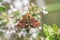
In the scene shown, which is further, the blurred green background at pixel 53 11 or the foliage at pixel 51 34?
the blurred green background at pixel 53 11

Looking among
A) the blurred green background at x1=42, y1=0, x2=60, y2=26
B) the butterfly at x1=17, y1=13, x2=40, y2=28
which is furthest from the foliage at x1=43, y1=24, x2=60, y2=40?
the blurred green background at x1=42, y1=0, x2=60, y2=26

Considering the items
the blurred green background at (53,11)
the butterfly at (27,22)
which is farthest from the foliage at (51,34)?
the blurred green background at (53,11)

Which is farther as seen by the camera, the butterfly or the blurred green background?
the blurred green background

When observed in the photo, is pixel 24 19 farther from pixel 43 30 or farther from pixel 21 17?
pixel 43 30

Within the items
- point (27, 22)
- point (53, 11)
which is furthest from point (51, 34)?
point (53, 11)

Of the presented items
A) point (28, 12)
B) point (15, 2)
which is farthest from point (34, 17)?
point (15, 2)

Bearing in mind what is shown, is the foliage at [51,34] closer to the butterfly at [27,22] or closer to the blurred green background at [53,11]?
the butterfly at [27,22]

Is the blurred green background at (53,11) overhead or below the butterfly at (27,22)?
below

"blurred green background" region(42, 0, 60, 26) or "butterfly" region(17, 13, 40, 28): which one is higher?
"butterfly" region(17, 13, 40, 28)

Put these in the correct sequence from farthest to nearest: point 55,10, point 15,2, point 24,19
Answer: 1. point 55,10
2. point 15,2
3. point 24,19

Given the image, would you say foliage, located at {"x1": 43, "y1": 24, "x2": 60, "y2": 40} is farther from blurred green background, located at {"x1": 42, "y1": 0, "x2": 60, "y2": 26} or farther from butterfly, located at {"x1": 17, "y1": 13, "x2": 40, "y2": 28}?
blurred green background, located at {"x1": 42, "y1": 0, "x2": 60, "y2": 26}

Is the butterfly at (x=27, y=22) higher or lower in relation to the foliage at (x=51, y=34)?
higher
